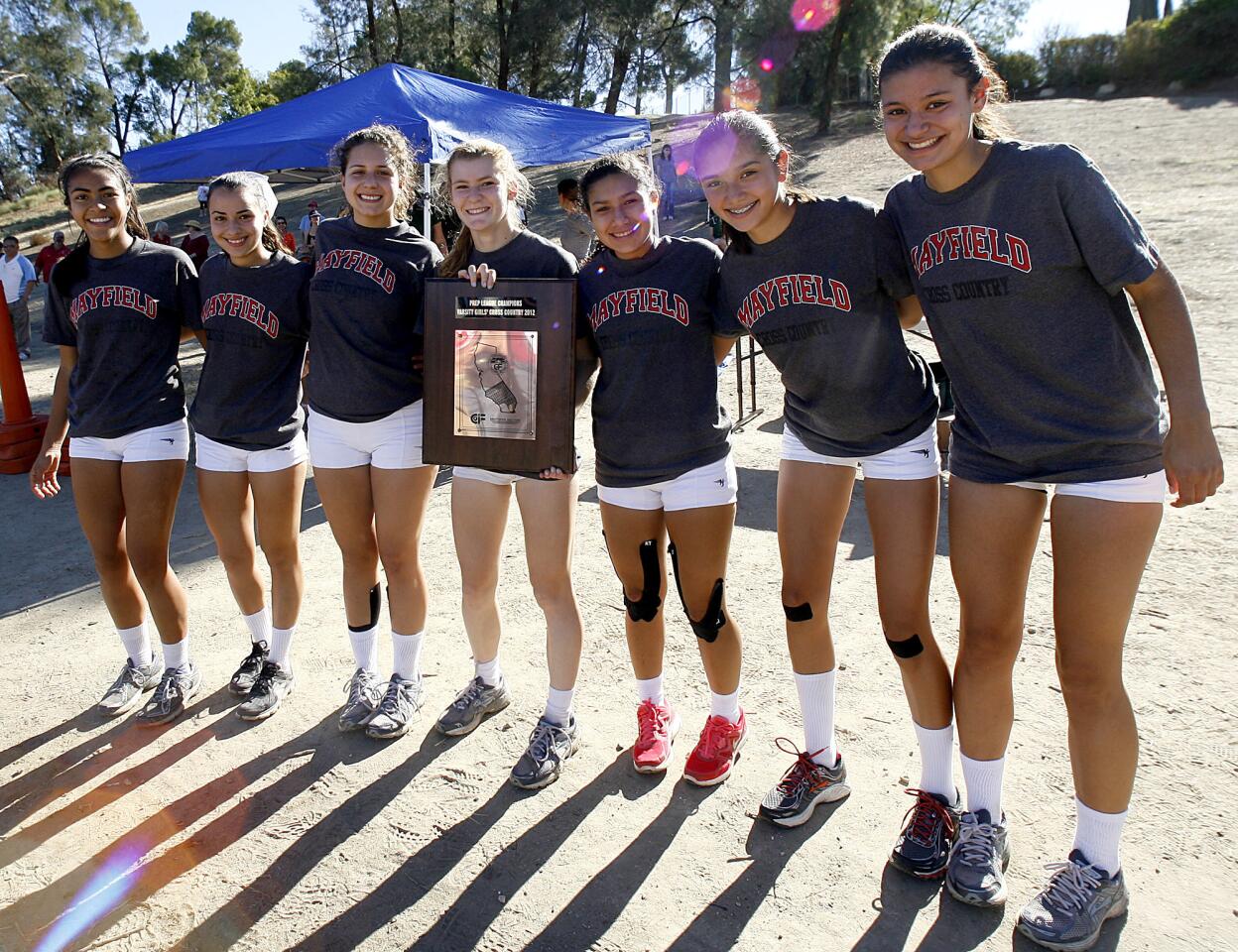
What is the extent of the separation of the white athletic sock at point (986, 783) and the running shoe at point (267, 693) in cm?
273

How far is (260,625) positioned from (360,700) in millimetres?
684

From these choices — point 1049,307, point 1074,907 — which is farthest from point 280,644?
point 1049,307

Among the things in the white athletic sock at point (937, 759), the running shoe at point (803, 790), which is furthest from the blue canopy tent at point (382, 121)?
the white athletic sock at point (937, 759)

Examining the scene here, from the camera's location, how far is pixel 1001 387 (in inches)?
91.0

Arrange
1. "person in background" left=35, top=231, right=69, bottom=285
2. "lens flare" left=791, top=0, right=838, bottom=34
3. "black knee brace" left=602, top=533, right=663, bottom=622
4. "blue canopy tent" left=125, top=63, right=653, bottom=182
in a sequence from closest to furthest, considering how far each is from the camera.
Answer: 1. "black knee brace" left=602, top=533, right=663, bottom=622
2. "blue canopy tent" left=125, top=63, right=653, bottom=182
3. "person in background" left=35, top=231, right=69, bottom=285
4. "lens flare" left=791, top=0, right=838, bottom=34

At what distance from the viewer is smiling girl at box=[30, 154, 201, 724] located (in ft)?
11.5

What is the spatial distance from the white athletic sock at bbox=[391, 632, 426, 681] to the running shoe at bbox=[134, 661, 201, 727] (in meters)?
0.96

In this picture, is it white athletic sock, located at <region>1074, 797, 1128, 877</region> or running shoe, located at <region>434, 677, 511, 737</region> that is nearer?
white athletic sock, located at <region>1074, 797, 1128, 877</region>

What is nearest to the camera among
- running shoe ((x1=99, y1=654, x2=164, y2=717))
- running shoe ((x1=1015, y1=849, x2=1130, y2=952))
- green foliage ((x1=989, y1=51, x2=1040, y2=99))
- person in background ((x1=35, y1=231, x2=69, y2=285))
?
running shoe ((x1=1015, y1=849, x2=1130, y2=952))

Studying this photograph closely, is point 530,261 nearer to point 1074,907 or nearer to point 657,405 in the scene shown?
point 657,405

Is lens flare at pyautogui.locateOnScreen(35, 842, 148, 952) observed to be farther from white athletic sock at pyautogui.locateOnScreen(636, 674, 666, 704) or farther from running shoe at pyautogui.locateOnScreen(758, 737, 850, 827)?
running shoe at pyautogui.locateOnScreen(758, 737, 850, 827)

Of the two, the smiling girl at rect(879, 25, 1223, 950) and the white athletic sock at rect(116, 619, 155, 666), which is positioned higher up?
the smiling girl at rect(879, 25, 1223, 950)

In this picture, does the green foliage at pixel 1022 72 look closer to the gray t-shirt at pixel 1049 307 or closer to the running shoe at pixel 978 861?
the gray t-shirt at pixel 1049 307

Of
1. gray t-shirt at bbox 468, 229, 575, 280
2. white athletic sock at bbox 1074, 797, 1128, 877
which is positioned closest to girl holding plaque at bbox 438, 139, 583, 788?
gray t-shirt at bbox 468, 229, 575, 280
